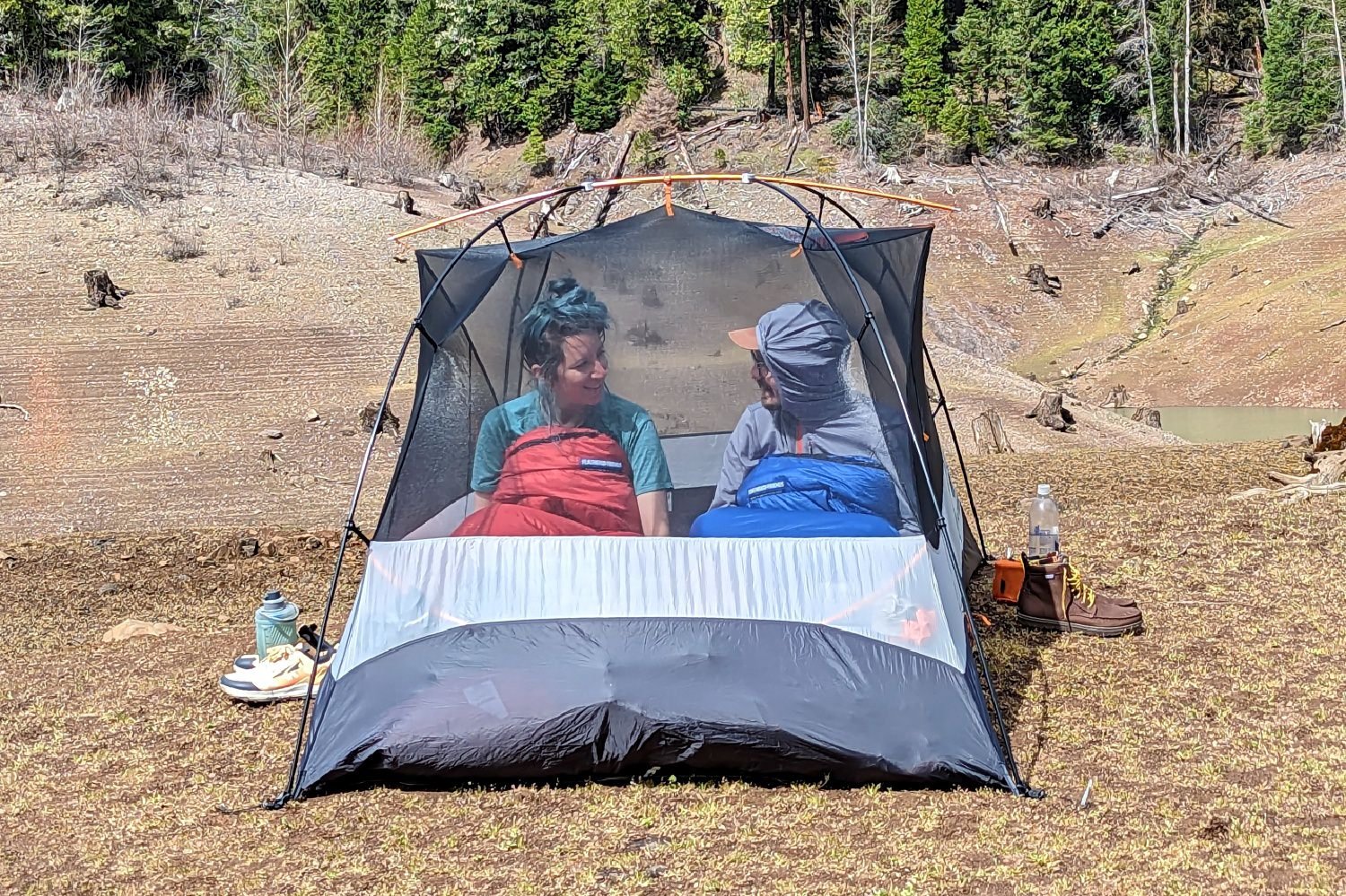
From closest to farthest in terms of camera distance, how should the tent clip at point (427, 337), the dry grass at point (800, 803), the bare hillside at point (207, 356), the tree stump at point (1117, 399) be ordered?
the dry grass at point (800, 803) < the tent clip at point (427, 337) < the bare hillside at point (207, 356) < the tree stump at point (1117, 399)

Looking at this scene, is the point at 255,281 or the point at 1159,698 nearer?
the point at 1159,698

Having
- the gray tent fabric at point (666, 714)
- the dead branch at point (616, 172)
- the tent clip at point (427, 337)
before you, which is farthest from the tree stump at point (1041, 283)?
the gray tent fabric at point (666, 714)

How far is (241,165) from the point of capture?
26969 millimetres

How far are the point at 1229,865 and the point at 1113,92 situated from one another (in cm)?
4103

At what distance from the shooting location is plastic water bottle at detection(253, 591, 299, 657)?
653cm

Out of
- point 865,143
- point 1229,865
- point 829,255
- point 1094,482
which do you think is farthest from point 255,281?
point 865,143

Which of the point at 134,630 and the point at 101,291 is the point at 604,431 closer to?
the point at 134,630

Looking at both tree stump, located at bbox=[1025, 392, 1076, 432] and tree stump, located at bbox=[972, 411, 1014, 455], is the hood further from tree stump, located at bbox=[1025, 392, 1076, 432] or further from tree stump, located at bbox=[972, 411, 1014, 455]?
tree stump, located at bbox=[1025, 392, 1076, 432]

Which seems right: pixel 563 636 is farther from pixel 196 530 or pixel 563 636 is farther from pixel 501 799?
pixel 196 530

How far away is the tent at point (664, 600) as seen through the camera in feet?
16.5

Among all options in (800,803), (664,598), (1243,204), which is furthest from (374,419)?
(1243,204)

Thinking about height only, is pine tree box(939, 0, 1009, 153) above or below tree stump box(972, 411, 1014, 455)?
above

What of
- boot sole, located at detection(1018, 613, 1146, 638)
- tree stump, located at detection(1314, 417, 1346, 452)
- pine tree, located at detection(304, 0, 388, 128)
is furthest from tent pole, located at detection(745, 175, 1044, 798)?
pine tree, located at detection(304, 0, 388, 128)

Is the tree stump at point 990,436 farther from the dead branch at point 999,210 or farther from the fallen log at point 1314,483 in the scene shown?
the dead branch at point 999,210
